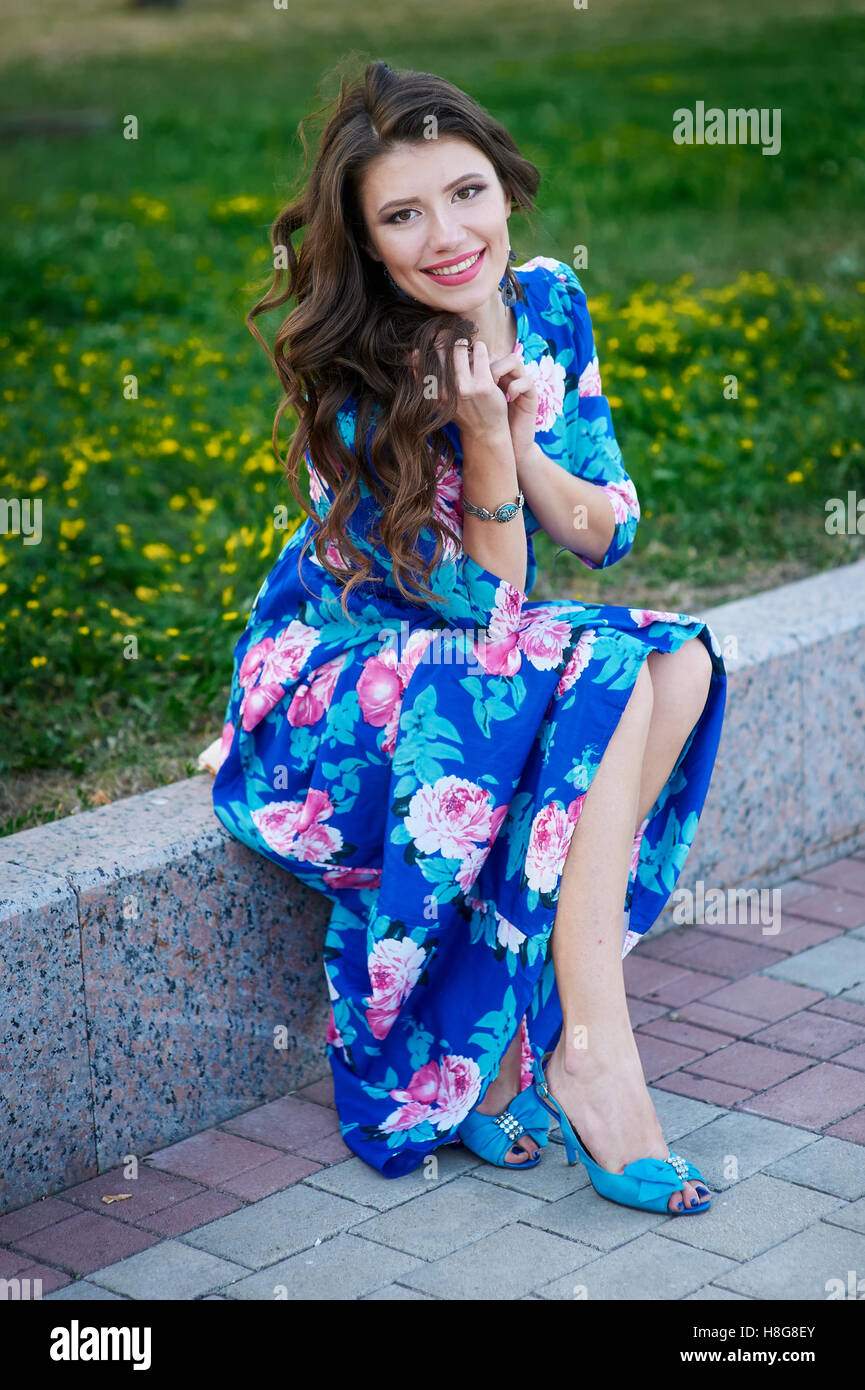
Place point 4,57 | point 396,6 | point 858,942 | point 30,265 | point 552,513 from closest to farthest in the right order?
point 552,513, point 858,942, point 30,265, point 4,57, point 396,6

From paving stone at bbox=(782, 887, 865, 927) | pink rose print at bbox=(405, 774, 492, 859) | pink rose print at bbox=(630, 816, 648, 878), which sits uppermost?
pink rose print at bbox=(405, 774, 492, 859)

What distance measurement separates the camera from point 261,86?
1295 centimetres

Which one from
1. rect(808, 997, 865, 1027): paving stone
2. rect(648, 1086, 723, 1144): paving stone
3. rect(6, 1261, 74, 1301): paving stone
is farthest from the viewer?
rect(808, 997, 865, 1027): paving stone

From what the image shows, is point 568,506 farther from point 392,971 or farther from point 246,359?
point 246,359

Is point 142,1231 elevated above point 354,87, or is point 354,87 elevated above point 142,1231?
point 354,87

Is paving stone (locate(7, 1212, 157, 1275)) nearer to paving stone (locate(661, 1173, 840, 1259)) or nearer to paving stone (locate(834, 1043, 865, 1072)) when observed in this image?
paving stone (locate(661, 1173, 840, 1259))

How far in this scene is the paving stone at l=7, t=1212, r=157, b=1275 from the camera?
7.88ft

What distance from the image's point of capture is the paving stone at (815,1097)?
269cm

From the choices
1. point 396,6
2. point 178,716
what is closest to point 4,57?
point 396,6

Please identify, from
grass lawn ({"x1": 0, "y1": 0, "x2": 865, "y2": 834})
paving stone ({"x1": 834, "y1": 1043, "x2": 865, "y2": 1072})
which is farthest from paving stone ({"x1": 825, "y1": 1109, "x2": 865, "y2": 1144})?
grass lawn ({"x1": 0, "y1": 0, "x2": 865, "y2": 834})

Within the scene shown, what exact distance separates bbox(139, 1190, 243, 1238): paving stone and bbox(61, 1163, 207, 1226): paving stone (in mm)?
13

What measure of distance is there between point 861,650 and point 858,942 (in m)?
0.69

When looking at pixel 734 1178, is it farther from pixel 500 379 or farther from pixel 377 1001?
pixel 500 379

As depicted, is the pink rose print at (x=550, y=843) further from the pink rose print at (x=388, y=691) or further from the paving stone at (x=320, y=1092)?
the paving stone at (x=320, y=1092)
